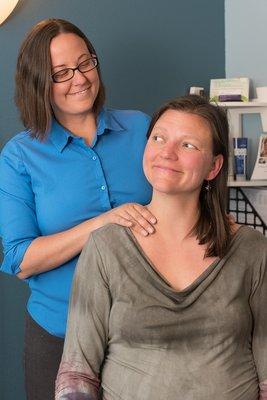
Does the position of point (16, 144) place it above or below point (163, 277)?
above

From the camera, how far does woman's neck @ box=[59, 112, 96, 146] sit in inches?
63.2

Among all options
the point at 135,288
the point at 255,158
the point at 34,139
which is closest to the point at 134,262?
the point at 135,288

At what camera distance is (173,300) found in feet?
4.25

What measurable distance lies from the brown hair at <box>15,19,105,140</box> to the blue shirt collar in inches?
1.2

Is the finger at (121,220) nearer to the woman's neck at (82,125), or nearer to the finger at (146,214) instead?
the finger at (146,214)

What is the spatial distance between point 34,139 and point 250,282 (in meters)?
0.70

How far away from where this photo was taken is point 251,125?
2.68m

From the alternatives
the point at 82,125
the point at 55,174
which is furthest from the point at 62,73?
the point at 55,174

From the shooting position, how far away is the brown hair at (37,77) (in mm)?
1508

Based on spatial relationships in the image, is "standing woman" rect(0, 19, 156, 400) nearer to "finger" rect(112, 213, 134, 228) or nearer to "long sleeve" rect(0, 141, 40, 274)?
"long sleeve" rect(0, 141, 40, 274)

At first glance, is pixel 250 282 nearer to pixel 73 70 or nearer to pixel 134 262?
pixel 134 262

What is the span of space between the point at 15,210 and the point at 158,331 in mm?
522

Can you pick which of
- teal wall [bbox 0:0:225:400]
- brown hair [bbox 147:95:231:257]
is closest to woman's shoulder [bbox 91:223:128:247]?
brown hair [bbox 147:95:231:257]

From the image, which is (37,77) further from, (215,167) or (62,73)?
(215,167)
